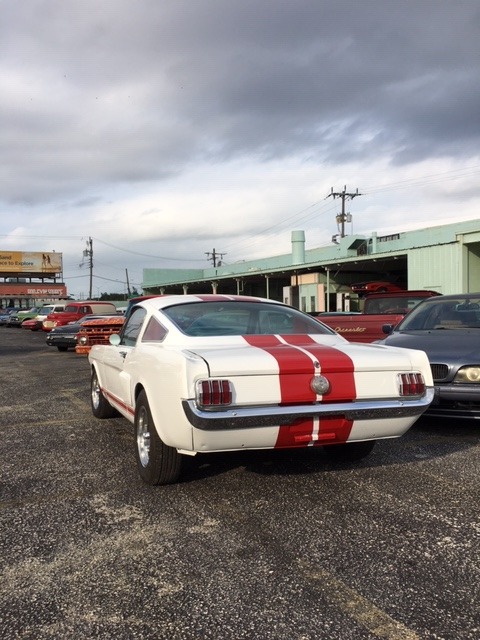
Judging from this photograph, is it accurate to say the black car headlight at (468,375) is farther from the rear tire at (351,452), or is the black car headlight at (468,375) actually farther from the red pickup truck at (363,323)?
the red pickup truck at (363,323)

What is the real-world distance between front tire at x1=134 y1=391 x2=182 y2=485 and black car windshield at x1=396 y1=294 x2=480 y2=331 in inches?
153

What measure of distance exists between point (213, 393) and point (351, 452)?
1755 mm

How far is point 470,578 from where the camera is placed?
265 centimetres

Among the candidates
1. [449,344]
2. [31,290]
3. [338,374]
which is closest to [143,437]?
[338,374]

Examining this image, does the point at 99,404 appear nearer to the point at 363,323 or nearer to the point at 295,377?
the point at 295,377

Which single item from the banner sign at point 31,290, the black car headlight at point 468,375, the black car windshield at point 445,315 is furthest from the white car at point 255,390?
the banner sign at point 31,290

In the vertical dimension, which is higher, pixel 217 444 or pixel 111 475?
pixel 217 444

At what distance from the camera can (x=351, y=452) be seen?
460 cm

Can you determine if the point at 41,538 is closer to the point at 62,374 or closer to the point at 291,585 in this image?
the point at 291,585

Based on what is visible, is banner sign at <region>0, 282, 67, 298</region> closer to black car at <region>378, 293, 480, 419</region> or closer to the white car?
black car at <region>378, 293, 480, 419</region>

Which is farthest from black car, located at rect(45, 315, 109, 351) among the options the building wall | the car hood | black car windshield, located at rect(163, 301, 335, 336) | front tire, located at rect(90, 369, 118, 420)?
black car windshield, located at rect(163, 301, 335, 336)

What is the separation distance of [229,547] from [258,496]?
2.61 ft

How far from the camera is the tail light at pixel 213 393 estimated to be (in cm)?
336

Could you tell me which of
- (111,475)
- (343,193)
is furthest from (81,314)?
(343,193)
